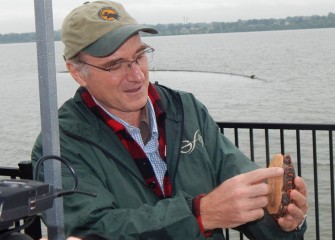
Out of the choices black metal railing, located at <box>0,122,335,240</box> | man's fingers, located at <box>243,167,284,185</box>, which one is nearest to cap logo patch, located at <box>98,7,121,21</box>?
man's fingers, located at <box>243,167,284,185</box>

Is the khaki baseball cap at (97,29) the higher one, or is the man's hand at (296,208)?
the khaki baseball cap at (97,29)

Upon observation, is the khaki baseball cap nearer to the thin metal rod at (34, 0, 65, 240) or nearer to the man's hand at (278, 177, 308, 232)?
the thin metal rod at (34, 0, 65, 240)

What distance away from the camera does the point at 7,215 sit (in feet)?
3.89

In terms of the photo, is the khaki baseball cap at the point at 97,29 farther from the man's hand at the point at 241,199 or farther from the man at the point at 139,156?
the man's hand at the point at 241,199

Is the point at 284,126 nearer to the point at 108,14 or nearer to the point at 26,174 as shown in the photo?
the point at 26,174

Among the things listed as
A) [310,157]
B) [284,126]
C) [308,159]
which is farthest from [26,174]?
[310,157]

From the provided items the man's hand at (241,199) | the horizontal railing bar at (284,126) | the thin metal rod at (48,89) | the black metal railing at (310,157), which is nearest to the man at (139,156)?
the man's hand at (241,199)

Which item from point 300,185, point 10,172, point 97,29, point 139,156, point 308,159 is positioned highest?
point 97,29

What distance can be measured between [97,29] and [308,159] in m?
10.6

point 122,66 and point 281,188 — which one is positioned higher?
point 122,66

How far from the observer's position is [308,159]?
12.5 m

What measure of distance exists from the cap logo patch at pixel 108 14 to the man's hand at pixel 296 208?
37.1 inches

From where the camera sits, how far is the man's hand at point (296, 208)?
7.66 feet

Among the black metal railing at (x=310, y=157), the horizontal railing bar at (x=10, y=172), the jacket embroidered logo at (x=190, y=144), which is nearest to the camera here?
the jacket embroidered logo at (x=190, y=144)
